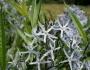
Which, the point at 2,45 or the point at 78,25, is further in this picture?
the point at 78,25

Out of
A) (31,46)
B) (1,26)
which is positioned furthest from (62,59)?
(1,26)

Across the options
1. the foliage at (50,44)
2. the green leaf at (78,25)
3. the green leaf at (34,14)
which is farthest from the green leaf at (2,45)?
the green leaf at (78,25)

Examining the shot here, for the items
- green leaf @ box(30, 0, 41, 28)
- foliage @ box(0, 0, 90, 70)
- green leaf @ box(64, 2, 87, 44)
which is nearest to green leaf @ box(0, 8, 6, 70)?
foliage @ box(0, 0, 90, 70)

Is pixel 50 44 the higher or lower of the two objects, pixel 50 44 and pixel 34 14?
the lower

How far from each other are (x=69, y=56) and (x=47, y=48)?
0.41 ft

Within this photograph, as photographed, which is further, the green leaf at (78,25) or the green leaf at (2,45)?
the green leaf at (78,25)

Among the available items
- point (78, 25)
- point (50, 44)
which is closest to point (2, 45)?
point (50, 44)

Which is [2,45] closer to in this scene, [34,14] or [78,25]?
[34,14]

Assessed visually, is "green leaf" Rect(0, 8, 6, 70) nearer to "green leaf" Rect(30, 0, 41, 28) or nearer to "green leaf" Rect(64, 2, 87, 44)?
"green leaf" Rect(30, 0, 41, 28)

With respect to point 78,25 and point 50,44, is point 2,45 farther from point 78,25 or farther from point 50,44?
point 78,25

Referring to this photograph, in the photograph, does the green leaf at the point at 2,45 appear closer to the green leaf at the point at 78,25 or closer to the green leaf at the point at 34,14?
the green leaf at the point at 34,14

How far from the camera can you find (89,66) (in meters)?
1.77

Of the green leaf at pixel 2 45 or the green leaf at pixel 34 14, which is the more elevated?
the green leaf at pixel 34 14

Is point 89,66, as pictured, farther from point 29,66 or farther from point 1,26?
point 1,26
